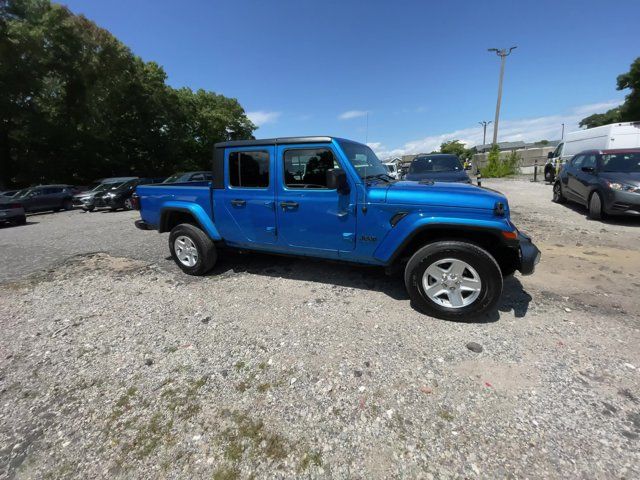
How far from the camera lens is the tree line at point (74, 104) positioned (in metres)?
19.4

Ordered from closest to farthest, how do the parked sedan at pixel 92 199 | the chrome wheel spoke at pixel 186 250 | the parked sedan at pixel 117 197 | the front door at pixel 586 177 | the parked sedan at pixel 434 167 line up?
the chrome wheel spoke at pixel 186 250, the front door at pixel 586 177, the parked sedan at pixel 434 167, the parked sedan at pixel 117 197, the parked sedan at pixel 92 199

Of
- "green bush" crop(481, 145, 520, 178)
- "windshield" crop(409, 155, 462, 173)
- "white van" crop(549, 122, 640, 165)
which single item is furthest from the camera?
"green bush" crop(481, 145, 520, 178)

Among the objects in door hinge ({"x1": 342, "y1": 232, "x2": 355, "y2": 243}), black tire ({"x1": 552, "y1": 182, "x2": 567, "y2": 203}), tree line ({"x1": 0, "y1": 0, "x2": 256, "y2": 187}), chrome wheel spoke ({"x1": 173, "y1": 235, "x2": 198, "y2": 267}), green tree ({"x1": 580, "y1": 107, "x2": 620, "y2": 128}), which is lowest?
chrome wheel spoke ({"x1": 173, "y1": 235, "x2": 198, "y2": 267})

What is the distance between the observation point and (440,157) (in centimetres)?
1021

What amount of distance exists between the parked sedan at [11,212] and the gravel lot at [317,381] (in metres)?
11.0

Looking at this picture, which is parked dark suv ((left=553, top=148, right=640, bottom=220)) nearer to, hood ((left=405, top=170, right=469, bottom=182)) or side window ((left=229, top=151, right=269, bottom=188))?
hood ((left=405, top=170, right=469, bottom=182))

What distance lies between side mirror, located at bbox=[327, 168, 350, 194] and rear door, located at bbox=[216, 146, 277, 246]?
35.9 inches

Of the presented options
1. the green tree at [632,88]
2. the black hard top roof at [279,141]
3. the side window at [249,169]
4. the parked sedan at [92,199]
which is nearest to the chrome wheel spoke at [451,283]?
the black hard top roof at [279,141]

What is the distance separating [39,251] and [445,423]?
28.3 feet

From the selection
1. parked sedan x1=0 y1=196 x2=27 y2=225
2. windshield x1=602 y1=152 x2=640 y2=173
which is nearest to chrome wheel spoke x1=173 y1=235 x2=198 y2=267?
windshield x1=602 y1=152 x2=640 y2=173

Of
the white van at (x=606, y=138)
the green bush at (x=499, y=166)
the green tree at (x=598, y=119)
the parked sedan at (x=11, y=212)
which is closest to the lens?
the white van at (x=606, y=138)

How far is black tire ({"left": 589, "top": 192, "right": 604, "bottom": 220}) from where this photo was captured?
23.2ft

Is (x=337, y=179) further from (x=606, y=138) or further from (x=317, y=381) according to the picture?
(x=606, y=138)

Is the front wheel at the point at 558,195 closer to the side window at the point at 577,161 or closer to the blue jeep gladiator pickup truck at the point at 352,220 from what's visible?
the side window at the point at 577,161
